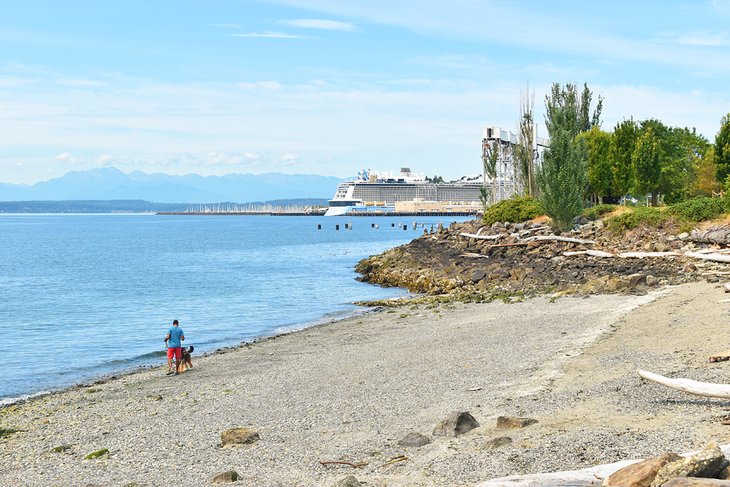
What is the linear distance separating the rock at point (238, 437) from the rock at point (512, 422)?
3834mm

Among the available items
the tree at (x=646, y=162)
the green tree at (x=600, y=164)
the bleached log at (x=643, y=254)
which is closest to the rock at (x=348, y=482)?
the bleached log at (x=643, y=254)

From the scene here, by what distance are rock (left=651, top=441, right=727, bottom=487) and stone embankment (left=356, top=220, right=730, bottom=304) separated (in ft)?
72.4

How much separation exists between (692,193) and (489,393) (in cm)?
6111

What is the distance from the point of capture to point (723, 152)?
53.9 metres

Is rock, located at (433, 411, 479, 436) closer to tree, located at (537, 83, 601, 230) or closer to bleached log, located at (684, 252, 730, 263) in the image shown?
bleached log, located at (684, 252, 730, 263)

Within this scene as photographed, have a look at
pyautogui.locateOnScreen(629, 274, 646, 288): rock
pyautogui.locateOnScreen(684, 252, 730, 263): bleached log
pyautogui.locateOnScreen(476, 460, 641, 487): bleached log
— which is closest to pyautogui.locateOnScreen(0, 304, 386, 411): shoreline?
pyautogui.locateOnScreen(629, 274, 646, 288): rock

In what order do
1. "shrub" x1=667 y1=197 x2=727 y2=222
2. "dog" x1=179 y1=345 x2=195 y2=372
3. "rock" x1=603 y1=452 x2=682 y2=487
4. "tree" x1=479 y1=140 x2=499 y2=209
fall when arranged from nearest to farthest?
1. "rock" x1=603 y1=452 x2=682 y2=487
2. "dog" x1=179 y1=345 x2=195 y2=372
3. "shrub" x1=667 y1=197 x2=727 y2=222
4. "tree" x1=479 y1=140 x2=499 y2=209

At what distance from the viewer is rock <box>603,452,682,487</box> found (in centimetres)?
716

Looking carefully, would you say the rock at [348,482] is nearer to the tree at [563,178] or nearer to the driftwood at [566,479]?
the driftwood at [566,479]

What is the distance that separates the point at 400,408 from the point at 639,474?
21.5 ft

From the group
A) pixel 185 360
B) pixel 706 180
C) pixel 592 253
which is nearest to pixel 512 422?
pixel 185 360

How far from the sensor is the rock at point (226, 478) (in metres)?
9.85

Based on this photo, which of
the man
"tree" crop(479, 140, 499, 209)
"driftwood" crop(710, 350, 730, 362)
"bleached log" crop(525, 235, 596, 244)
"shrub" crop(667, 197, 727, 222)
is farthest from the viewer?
"tree" crop(479, 140, 499, 209)

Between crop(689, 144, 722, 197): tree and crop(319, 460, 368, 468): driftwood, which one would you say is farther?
crop(689, 144, 722, 197): tree
